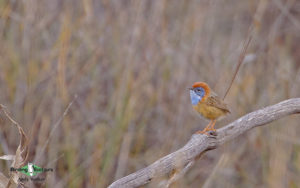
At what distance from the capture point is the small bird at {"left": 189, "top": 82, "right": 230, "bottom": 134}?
2.82 meters

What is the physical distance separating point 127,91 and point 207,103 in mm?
1398

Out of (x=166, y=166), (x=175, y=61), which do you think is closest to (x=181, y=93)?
(x=175, y=61)

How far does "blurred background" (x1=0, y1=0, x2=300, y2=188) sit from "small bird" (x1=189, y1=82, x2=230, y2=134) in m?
0.75

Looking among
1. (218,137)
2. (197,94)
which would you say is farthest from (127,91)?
(218,137)

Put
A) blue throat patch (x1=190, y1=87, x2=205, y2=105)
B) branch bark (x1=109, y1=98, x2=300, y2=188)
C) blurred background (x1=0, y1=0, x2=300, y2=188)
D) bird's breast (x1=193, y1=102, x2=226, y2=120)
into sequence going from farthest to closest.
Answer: blurred background (x1=0, y1=0, x2=300, y2=188)
blue throat patch (x1=190, y1=87, x2=205, y2=105)
bird's breast (x1=193, y1=102, x2=226, y2=120)
branch bark (x1=109, y1=98, x2=300, y2=188)

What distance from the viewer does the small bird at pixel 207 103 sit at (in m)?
2.82

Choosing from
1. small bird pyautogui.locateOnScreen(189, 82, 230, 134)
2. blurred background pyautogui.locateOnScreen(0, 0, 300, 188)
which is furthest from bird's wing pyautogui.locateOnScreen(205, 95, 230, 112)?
blurred background pyautogui.locateOnScreen(0, 0, 300, 188)

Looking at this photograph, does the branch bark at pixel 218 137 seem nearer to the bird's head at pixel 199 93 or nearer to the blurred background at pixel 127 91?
the bird's head at pixel 199 93

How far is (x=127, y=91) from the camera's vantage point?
4.14 meters

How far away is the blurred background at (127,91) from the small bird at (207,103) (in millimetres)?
751

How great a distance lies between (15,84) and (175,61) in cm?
157

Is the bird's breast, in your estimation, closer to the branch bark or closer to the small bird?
the small bird

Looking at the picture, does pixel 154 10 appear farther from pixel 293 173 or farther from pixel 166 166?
pixel 166 166

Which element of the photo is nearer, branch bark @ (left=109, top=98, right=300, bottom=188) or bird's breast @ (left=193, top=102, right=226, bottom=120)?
branch bark @ (left=109, top=98, right=300, bottom=188)
